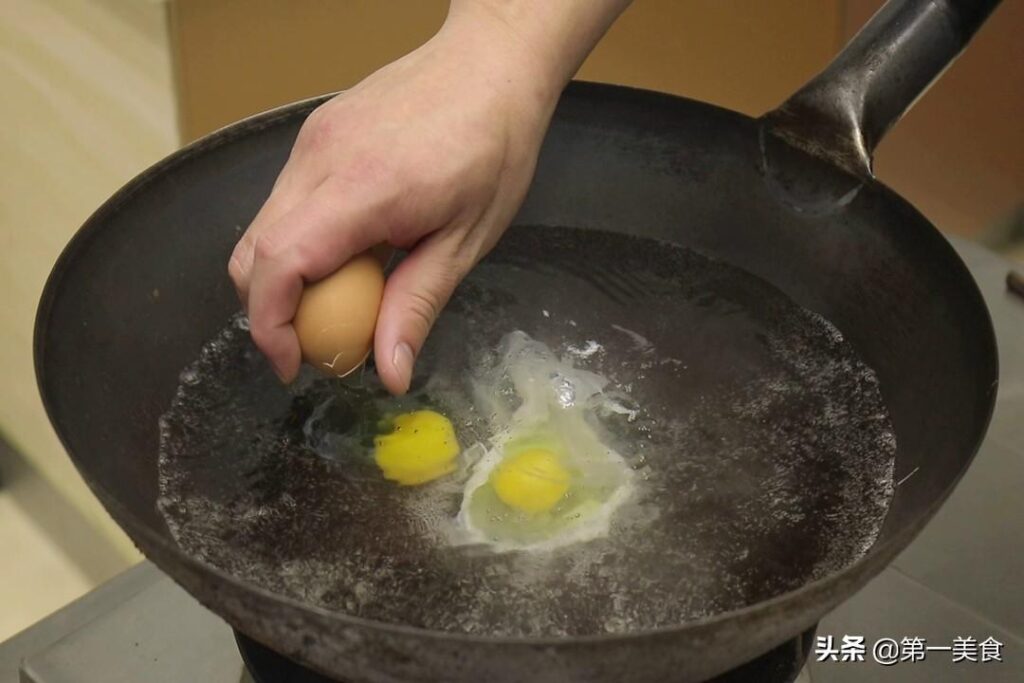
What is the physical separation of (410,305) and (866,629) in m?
0.47

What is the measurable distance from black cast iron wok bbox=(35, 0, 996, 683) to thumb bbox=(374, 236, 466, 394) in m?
0.18

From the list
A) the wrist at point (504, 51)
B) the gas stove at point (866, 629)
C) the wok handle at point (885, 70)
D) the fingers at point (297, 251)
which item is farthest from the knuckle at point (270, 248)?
the wok handle at point (885, 70)

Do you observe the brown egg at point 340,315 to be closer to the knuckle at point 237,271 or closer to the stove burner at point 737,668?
the knuckle at point 237,271

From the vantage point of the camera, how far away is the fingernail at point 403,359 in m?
0.75

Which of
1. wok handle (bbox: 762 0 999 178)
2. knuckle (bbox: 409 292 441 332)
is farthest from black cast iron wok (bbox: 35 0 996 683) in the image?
knuckle (bbox: 409 292 441 332)

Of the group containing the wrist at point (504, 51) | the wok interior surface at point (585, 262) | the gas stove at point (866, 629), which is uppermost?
the wrist at point (504, 51)

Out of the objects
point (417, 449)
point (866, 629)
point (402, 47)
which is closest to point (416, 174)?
point (417, 449)

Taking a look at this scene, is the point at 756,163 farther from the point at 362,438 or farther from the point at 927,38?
the point at 362,438

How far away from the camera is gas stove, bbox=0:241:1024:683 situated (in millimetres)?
872

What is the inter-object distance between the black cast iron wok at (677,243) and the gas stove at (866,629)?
206 mm

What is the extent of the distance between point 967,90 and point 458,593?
67.7 inches

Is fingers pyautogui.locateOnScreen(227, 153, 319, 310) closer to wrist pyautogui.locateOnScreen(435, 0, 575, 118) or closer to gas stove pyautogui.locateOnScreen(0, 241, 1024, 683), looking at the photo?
wrist pyautogui.locateOnScreen(435, 0, 575, 118)

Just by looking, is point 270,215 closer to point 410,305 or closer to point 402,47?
point 410,305

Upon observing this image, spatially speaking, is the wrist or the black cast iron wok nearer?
the black cast iron wok
